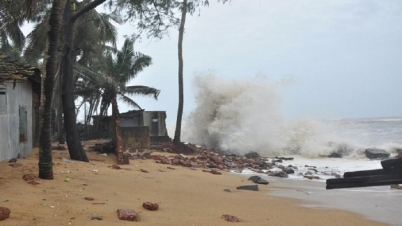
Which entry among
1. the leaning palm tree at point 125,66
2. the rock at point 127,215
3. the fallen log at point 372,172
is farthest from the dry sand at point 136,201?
the leaning palm tree at point 125,66

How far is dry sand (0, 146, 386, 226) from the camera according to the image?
18.9ft

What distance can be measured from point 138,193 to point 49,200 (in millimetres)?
1979

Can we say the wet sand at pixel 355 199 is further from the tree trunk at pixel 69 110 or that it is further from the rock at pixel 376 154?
the rock at pixel 376 154

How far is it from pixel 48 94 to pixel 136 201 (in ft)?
9.06

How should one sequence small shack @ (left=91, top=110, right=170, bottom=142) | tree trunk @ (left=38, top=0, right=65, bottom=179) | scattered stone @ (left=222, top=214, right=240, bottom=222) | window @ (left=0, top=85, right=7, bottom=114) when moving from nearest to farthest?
scattered stone @ (left=222, top=214, right=240, bottom=222) → tree trunk @ (left=38, top=0, right=65, bottom=179) → window @ (left=0, top=85, right=7, bottom=114) → small shack @ (left=91, top=110, right=170, bottom=142)

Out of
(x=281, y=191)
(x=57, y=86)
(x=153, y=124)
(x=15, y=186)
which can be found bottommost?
(x=281, y=191)

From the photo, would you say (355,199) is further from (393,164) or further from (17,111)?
(17,111)

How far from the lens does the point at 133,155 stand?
15305mm

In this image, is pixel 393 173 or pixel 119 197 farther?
pixel 119 197

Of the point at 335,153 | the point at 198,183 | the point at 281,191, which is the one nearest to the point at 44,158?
the point at 198,183

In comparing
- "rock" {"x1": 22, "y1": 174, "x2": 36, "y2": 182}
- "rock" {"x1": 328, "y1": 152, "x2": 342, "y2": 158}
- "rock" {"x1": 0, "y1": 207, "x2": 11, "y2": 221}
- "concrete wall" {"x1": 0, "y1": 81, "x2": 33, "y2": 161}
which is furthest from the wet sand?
"rock" {"x1": 328, "y1": 152, "x2": 342, "y2": 158}

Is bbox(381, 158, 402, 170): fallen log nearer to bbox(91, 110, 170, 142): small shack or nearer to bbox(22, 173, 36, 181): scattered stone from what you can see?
bbox(22, 173, 36, 181): scattered stone

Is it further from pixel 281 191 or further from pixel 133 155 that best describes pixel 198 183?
pixel 133 155

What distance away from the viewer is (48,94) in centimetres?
799
